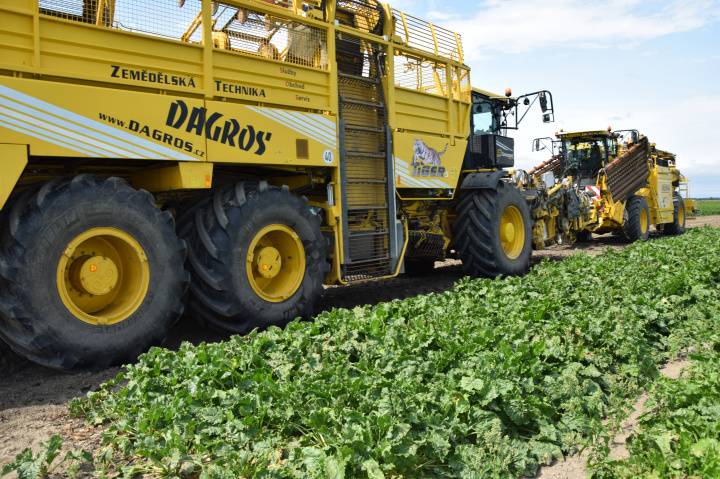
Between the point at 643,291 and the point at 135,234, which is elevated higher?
the point at 135,234

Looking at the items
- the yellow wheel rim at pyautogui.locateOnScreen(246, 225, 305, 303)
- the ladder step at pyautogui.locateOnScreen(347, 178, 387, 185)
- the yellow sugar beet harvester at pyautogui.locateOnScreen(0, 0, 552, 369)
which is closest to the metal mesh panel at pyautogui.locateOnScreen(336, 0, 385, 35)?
the yellow sugar beet harvester at pyautogui.locateOnScreen(0, 0, 552, 369)

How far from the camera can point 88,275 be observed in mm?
4449

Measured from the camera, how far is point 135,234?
468 centimetres

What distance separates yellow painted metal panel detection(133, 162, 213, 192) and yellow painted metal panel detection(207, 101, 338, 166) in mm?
159

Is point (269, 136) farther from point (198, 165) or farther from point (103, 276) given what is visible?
point (103, 276)

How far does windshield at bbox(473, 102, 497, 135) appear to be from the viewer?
9.49 m

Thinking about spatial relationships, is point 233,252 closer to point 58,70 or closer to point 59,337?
point 59,337

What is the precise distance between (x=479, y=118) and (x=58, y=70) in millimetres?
6760

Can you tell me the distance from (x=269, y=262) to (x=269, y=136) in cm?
124

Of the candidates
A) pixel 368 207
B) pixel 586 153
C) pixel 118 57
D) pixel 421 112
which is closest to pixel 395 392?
pixel 118 57

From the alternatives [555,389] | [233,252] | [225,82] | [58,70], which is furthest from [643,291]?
[58,70]

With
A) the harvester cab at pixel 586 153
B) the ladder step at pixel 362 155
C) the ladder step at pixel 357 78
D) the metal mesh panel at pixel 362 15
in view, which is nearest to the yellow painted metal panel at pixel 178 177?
the ladder step at pixel 362 155

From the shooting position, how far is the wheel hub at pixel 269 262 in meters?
5.70

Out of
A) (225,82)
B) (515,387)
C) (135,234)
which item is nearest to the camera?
(515,387)
